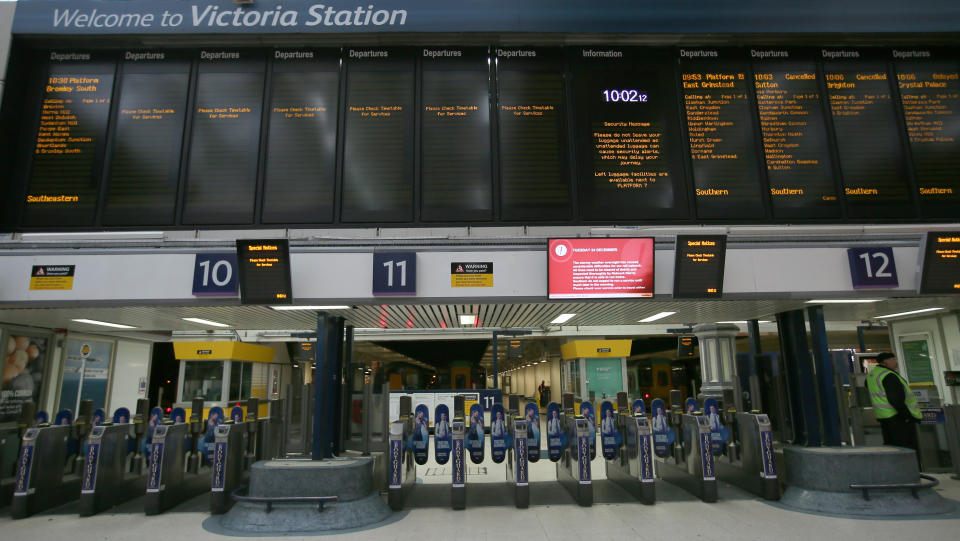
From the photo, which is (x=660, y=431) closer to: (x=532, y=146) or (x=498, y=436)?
(x=498, y=436)

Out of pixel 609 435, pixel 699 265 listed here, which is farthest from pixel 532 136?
pixel 609 435

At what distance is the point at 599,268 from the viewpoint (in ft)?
17.2

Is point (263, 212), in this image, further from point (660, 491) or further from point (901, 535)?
point (901, 535)

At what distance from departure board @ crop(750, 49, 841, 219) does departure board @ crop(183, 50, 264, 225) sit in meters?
6.03

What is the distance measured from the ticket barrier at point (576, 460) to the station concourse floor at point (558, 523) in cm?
16

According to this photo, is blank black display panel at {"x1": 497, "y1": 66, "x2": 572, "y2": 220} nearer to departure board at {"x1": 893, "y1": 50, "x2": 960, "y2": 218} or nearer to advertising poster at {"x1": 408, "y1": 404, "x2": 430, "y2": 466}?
advertising poster at {"x1": 408, "y1": 404, "x2": 430, "y2": 466}

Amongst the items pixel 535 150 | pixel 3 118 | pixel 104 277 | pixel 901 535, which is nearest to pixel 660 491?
pixel 901 535

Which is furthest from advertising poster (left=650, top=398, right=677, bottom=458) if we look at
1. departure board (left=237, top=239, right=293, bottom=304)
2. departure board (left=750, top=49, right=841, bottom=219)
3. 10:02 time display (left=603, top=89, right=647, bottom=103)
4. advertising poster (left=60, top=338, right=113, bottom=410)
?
advertising poster (left=60, top=338, right=113, bottom=410)

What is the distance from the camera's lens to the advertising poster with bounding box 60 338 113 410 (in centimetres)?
874

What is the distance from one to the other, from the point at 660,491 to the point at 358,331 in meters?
9.65

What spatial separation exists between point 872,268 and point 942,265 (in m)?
0.65

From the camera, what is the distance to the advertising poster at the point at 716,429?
6.39 meters

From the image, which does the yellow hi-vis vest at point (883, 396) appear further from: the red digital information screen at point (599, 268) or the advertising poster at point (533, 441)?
the advertising poster at point (533, 441)

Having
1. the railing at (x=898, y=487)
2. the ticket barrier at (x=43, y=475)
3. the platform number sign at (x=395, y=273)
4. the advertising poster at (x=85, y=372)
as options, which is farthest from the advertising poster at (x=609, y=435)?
the advertising poster at (x=85, y=372)
